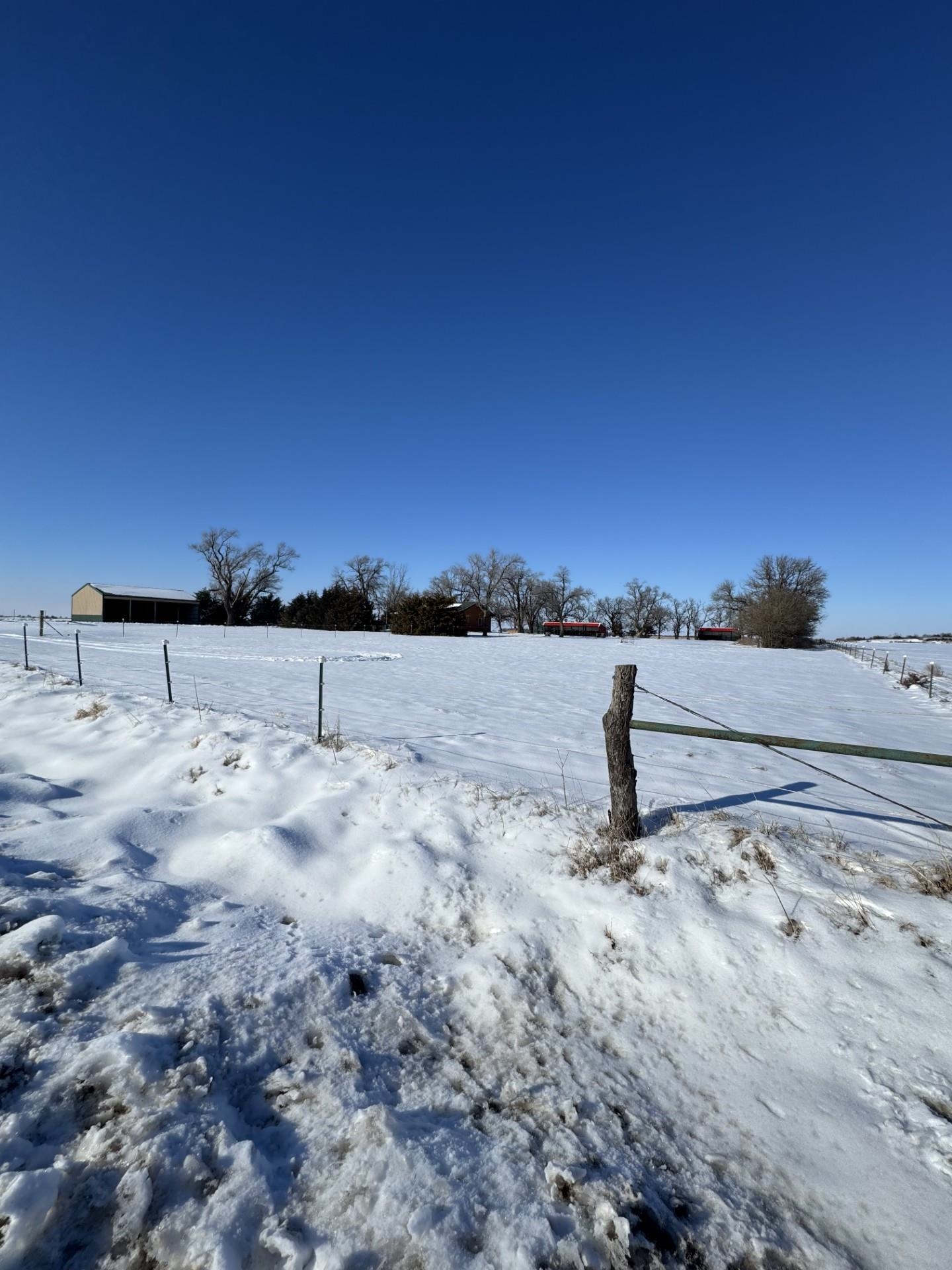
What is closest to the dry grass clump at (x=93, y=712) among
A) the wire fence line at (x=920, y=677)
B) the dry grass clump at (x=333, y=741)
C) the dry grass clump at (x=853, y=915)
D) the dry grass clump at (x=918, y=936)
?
the dry grass clump at (x=333, y=741)

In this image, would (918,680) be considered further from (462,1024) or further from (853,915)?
(462,1024)

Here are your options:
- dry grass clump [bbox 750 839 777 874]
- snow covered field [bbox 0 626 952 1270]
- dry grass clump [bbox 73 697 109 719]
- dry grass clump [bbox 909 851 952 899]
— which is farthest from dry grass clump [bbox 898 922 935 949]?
dry grass clump [bbox 73 697 109 719]

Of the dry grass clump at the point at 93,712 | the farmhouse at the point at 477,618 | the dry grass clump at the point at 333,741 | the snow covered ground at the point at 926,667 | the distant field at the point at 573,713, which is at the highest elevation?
the farmhouse at the point at 477,618

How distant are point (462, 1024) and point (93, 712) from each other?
7.14 m

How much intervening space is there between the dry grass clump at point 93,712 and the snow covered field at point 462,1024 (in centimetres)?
219

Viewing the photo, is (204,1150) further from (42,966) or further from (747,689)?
(747,689)

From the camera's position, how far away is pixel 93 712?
7.54 m

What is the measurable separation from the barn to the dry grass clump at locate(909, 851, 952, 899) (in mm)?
64035

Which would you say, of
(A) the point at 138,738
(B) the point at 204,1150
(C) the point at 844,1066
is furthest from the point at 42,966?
(A) the point at 138,738

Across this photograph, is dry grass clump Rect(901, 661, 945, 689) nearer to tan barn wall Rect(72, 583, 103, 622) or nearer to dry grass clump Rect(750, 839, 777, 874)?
dry grass clump Rect(750, 839, 777, 874)

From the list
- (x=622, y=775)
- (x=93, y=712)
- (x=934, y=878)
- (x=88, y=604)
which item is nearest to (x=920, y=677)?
(x=934, y=878)

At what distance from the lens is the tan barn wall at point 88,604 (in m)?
57.1

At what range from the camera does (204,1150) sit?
1962mm

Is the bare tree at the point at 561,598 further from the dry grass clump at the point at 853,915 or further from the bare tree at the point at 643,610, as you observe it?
the dry grass clump at the point at 853,915
